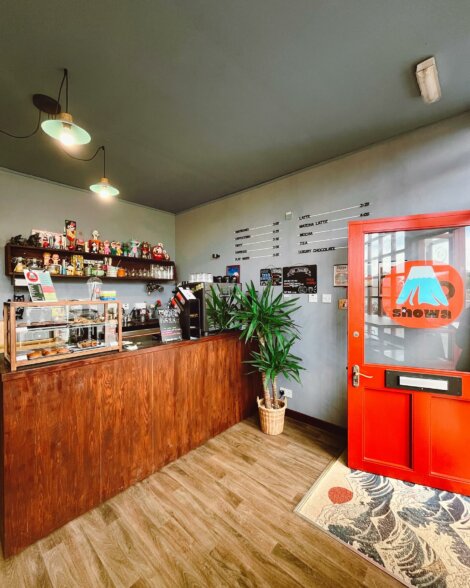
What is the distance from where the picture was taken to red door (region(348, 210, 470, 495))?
6.65ft

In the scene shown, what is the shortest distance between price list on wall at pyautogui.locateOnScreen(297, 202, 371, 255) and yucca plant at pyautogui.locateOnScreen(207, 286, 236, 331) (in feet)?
3.82

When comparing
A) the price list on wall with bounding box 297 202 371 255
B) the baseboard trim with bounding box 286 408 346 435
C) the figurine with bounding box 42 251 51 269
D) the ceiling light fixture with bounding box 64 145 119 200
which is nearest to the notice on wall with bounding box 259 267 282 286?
the price list on wall with bounding box 297 202 371 255

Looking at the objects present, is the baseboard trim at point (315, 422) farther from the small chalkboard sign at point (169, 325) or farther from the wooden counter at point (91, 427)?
the small chalkboard sign at point (169, 325)

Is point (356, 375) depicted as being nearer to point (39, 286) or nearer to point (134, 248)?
point (39, 286)

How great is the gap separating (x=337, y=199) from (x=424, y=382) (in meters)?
2.03

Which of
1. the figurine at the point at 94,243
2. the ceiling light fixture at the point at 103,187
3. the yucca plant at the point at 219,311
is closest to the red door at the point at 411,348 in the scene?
the yucca plant at the point at 219,311

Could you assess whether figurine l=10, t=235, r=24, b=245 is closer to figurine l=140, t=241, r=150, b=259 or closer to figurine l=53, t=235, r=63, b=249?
figurine l=53, t=235, r=63, b=249

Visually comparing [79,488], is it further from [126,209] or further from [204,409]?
[126,209]

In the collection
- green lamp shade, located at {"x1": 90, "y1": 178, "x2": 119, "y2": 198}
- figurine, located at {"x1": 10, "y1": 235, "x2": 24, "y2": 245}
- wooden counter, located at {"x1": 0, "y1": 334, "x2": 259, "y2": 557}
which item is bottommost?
wooden counter, located at {"x1": 0, "y1": 334, "x2": 259, "y2": 557}

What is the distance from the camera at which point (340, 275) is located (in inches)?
114

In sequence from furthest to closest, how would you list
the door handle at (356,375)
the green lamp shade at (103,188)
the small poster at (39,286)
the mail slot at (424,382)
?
1. the green lamp shade at (103,188)
2. the door handle at (356,375)
3. the mail slot at (424,382)
4. the small poster at (39,286)

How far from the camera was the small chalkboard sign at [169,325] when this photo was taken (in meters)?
2.38

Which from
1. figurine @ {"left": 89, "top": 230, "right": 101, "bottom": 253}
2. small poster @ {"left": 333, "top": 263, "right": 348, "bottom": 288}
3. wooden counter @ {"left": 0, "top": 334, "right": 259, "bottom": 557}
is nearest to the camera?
wooden counter @ {"left": 0, "top": 334, "right": 259, "bottom": 557}

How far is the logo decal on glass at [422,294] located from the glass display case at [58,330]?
2350 mm
